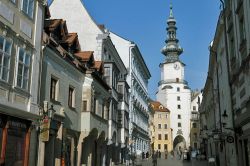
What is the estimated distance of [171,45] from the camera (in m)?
123

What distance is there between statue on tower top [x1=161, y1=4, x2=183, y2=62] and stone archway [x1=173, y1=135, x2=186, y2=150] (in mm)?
24560

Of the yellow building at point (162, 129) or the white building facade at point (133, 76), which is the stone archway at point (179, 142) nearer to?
the yellow building at point (162, 129)

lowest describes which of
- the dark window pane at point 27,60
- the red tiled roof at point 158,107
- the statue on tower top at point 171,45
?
the dark window pane at point 27,60

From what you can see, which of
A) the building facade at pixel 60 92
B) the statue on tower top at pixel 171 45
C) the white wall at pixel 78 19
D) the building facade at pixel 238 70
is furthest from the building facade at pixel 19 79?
the statue on tower top at pixel 171 45

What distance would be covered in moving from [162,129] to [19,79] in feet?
317

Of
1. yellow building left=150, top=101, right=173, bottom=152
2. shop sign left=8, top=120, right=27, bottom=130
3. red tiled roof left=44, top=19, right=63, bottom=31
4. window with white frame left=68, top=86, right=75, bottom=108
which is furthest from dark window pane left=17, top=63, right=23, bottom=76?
yellow building left=150, top=101, right=173, bottom=152

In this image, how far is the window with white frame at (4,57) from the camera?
14930mm

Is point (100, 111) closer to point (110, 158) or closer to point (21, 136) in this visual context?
point (110, 158)

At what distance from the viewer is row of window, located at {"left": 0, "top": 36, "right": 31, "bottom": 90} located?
15.0 m

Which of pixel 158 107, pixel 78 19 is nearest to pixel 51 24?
pixel 78 19

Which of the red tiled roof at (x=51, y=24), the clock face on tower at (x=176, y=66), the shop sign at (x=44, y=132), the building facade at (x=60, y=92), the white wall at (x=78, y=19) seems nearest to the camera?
the shop sign at (x=44, y=132)

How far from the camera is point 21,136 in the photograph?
16.4 metres

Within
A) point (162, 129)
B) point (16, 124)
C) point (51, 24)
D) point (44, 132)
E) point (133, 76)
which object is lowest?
point (44, 132)

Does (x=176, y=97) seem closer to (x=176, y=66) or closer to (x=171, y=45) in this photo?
(x=176, y=66)
